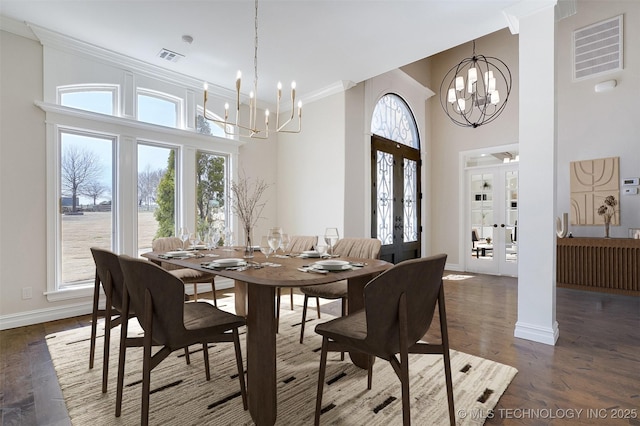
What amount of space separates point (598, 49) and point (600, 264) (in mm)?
3275

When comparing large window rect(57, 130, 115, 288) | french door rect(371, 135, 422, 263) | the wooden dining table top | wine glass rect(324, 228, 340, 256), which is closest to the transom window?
french door rect(371, 135, 422, 263)

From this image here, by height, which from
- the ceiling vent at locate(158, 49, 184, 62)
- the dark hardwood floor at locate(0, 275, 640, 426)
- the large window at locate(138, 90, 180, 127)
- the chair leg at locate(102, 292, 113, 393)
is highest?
the ceiling vent at locate(158, 49, 184, 62)

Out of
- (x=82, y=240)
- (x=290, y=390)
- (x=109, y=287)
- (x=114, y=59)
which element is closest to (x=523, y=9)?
(x=290, y=390)

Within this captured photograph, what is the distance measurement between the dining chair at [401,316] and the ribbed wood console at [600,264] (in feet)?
14.9

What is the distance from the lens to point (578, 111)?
4.98 m

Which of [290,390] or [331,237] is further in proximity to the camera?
[331,237]

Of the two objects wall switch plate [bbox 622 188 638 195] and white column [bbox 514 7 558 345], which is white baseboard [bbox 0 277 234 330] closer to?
white column [bbox 514 7 558 345]

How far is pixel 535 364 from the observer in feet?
7.46

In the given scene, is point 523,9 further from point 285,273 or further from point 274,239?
point 285,273

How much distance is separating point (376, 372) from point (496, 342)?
1.24 meters

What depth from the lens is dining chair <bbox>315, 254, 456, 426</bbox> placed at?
4.13 ft

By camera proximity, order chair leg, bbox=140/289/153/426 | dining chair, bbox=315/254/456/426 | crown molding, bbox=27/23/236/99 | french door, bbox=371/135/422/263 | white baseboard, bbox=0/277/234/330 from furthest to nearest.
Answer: french door, bbox=371/135/422/263
crown molding, bbox=27/23/236/99
white baseboard, bbox=0/277/234/330
chair leg, bbox=140/289/153/426
dining chair, bbox=315/254/456/426

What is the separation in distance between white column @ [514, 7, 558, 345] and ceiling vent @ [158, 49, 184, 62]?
3.64 m

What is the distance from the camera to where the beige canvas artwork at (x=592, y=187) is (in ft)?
15.2
